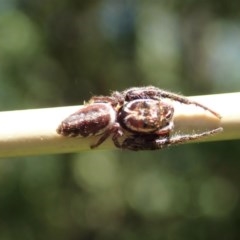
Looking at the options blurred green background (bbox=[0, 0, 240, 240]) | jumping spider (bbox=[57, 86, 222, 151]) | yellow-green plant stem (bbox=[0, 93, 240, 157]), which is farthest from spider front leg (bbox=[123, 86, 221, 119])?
blurred green background (bbox=[0, 0, 240, 240])

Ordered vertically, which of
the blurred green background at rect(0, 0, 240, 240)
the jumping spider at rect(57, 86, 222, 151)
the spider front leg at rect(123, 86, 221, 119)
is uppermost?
the spider front leg at rect(123, 86, 221, 119)

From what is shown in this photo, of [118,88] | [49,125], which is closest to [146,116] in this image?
[49,125]

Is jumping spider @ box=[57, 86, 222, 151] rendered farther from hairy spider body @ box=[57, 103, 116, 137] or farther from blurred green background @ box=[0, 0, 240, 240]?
blurred green background @ box=[0, 0, 240, 240]

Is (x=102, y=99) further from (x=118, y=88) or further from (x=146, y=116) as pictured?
(x=118, y=88)

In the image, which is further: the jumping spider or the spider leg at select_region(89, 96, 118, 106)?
the spider leg at select_region(89, 96, 118, 106)

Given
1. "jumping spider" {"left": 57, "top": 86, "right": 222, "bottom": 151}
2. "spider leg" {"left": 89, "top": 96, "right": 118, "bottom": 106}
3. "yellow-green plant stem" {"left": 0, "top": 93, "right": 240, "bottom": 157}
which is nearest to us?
"yellow-green plant stem" {"left": 0, "top": 93, "right": 240, "bottom": 157}

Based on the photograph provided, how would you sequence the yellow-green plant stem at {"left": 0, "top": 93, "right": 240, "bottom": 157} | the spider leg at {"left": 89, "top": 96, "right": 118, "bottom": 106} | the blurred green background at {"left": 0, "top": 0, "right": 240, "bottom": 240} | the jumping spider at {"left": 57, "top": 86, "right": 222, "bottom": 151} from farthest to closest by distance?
A: 1. the blurred green background at {"left": 0, "top": 0, "right": 240, "bottom": 240}
2. the spider leg at {"left": 89, "top": 96, "right": 118, "bottom": 106}
3. the jumping spider at {"left": 57, "top": 86, "right": 222, "bottom": 151}
4. the yellow-green plant stem at {"left": 0, "top": 93, "right": 240, "bottom": 157}

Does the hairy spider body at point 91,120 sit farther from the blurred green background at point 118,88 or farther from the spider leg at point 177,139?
the blurred green background at point 118,88
